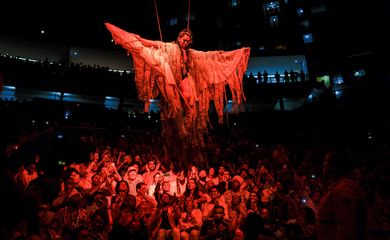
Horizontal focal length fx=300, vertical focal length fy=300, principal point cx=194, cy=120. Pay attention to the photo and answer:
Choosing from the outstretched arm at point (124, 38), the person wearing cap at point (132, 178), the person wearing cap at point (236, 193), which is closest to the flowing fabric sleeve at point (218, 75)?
the outstretched arm at point (124, 38)

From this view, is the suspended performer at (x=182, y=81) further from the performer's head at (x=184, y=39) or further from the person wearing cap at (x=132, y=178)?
the person wearing cap at (x=132, y=178)

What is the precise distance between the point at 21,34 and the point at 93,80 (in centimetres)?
550

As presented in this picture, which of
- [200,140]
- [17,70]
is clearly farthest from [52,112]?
[200,140]

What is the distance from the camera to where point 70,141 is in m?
1.99

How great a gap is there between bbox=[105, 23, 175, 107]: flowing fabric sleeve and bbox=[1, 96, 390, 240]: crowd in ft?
5.79

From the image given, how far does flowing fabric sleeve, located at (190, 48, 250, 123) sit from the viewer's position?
5871 mm

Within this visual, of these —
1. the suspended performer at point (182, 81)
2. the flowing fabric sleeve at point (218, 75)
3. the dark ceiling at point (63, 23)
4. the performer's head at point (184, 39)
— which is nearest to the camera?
the suspended performer at point (182, 81)

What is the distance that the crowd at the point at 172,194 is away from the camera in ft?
6.03

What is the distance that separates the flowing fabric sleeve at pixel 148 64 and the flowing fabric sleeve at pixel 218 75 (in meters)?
0.74

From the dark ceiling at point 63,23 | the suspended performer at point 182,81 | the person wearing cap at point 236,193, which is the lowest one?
the person wearing cap at point 236,193

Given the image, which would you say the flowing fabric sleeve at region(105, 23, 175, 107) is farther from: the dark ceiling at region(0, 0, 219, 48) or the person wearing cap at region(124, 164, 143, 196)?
the dark ceiling at region(0, 0, 219, 48)

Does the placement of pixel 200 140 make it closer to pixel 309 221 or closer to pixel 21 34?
pixel 309 221

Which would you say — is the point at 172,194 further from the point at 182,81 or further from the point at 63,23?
the point at 63,23

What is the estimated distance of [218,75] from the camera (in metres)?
5.97
